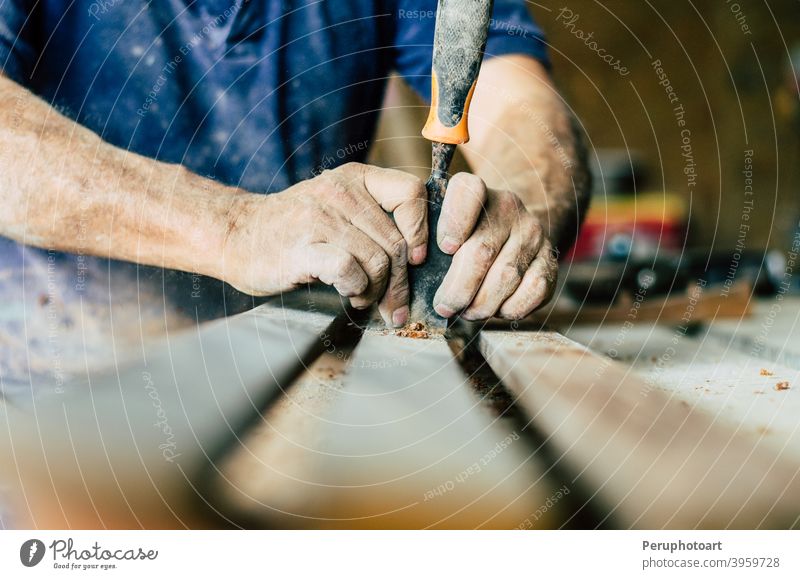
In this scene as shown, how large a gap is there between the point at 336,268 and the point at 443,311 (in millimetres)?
98

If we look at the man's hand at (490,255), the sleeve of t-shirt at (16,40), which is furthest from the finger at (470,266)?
the sleeve of t-shirt at (16,40)

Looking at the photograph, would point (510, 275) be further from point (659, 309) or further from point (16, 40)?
point (16, 40)

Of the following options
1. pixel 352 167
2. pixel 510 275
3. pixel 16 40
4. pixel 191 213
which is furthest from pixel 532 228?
pixel 16 40

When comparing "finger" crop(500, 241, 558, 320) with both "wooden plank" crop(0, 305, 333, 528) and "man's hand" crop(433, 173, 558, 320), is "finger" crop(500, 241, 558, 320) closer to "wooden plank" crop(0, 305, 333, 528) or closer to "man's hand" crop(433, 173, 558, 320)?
"man's hand" crop(433, 173, 558, 320)

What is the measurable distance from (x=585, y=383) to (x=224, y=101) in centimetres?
39

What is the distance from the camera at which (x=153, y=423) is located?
1.96 feet

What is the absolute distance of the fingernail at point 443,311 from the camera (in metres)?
0.57

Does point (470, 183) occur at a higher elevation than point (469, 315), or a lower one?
higher

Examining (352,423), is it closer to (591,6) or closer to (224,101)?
(224,101)

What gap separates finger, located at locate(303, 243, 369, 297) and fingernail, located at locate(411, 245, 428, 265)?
4 centimetres

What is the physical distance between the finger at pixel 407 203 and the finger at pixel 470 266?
3 cm
